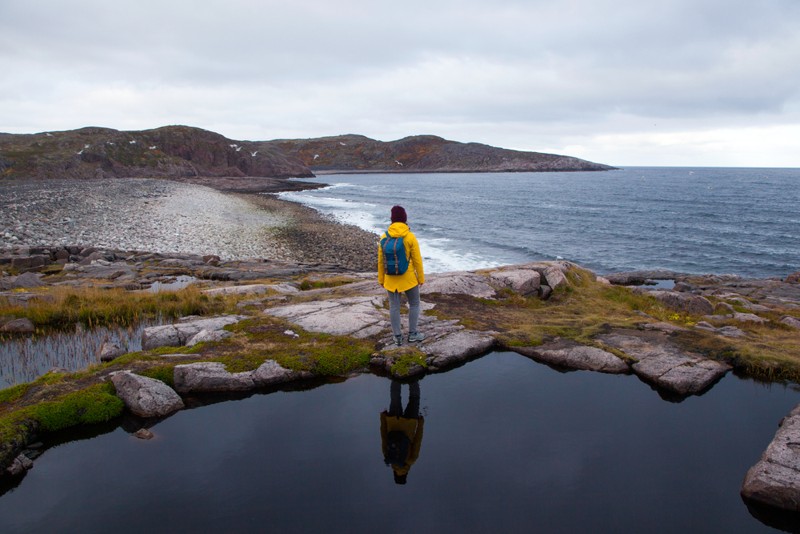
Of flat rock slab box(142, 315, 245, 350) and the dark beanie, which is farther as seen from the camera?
flat rock slab box(142, 315, 245, 350)

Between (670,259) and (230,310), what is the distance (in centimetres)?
3743

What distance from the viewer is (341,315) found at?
13031mm

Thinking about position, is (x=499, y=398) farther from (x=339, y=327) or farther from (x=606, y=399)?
(x=339, y=327)

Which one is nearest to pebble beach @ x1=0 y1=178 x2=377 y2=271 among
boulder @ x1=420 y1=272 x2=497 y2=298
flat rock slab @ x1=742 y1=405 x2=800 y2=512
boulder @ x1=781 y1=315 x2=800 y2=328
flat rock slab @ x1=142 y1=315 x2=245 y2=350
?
boulder @ x1=420 y1=272 x2=497 y2=298

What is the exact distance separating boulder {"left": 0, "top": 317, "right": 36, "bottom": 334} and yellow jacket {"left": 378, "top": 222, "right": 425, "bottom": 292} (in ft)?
34.7

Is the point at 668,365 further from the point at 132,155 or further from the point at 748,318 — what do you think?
the point at 132,155

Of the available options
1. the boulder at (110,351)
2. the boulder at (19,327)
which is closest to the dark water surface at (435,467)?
the boulder at (110,351)

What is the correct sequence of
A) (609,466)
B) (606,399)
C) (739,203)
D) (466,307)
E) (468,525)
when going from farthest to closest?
(739,203) < (466,307) < (606,399) < (609,466) < (468,525)

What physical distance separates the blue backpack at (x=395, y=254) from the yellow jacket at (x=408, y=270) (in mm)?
95

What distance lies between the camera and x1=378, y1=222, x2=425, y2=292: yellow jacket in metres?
10.0

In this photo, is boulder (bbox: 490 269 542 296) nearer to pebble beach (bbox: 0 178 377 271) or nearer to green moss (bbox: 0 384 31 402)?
green moss (bbox: 0 384 31 402)

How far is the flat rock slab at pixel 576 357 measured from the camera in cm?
1059

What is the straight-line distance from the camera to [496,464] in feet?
24.0

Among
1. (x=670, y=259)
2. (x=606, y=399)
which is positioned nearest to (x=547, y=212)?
(x=670, y=259)
